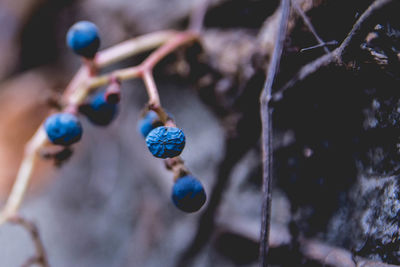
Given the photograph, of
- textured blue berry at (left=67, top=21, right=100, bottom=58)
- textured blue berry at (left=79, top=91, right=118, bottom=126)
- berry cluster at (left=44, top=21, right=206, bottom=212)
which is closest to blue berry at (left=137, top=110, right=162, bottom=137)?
berry cluster at (left=44, top=21, right=206, bottom=212)

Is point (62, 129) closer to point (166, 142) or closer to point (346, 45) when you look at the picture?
point (166, 142)

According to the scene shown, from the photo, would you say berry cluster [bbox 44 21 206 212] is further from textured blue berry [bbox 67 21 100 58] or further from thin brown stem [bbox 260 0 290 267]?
thin brown stem [bbox 260 0 290 267]

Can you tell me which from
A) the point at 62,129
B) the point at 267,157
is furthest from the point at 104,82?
the point at 267,157

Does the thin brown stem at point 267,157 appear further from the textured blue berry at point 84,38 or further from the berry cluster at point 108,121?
the textured blue berry at point 84,38

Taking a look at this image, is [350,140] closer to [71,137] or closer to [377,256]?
[377,256]

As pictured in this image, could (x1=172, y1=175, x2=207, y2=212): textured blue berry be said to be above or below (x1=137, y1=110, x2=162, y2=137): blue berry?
below

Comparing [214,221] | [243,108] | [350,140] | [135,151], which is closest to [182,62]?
[243,108]

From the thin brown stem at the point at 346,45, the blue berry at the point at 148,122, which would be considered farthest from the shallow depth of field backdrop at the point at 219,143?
the blue berry at the point at 148,122
